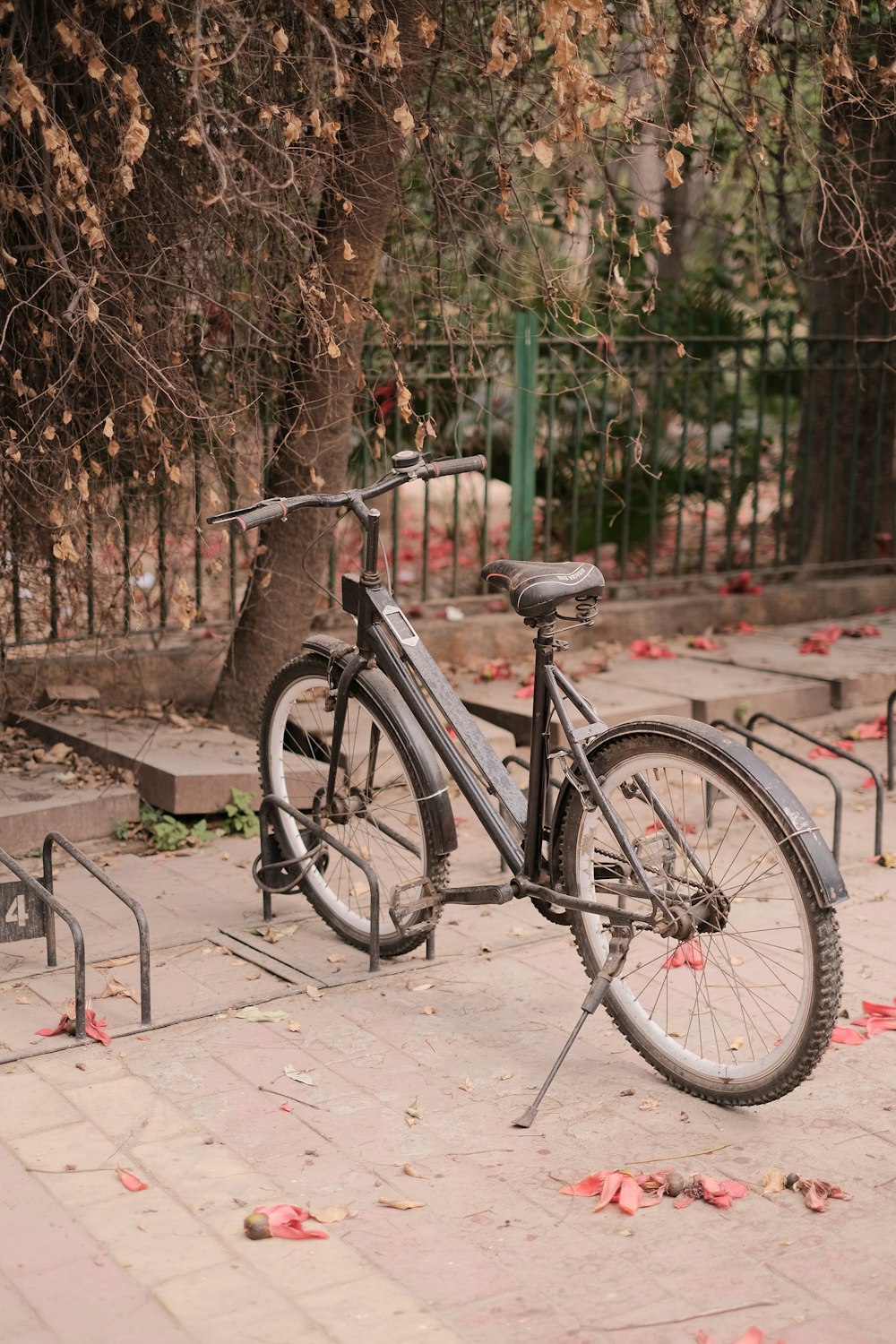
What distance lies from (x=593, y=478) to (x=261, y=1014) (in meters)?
5.24

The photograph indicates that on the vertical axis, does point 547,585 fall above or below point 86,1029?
above

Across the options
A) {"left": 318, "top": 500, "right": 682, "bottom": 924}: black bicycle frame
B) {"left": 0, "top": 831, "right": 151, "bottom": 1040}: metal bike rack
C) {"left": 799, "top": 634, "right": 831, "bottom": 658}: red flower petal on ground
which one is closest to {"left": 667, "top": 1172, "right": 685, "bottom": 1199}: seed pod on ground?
{"left": 318, "top": 500, "right": 682, "bottom": 924}: black bicycle frame

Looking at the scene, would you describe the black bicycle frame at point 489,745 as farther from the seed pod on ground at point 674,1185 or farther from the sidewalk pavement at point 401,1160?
the seed pod on ground at point 674,1185

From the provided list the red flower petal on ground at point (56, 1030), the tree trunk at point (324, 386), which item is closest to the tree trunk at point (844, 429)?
the tree trunk at point (324, 386)

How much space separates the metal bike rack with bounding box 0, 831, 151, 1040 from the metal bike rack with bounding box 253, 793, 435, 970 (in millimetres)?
562

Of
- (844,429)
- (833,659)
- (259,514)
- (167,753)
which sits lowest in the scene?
(167,753)

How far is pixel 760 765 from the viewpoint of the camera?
11.9 feet

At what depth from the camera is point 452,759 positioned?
4273 millimetres

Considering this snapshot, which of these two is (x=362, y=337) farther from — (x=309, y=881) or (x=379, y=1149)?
(x=379, y=1149)

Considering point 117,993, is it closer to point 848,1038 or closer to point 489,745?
point 489,745

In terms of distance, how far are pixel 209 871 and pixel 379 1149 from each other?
2.13 m

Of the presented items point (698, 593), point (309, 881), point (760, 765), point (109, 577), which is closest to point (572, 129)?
point (760, 765)

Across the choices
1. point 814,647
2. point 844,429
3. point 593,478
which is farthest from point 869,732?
point 844,429

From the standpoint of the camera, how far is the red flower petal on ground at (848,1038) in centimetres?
410
